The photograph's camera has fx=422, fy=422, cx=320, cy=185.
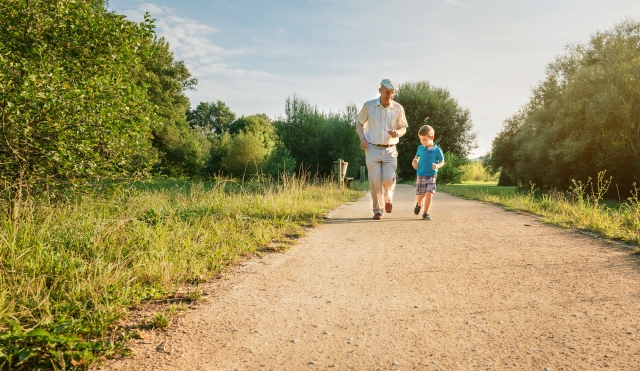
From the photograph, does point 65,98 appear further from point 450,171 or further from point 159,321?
point 450,171

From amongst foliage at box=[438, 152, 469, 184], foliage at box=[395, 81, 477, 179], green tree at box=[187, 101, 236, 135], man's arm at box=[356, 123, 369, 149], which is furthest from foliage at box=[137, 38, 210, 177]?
green tree at box=[187, 101, 236, 135]

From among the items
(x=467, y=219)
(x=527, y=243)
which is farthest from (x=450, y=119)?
(x=527, y=243)

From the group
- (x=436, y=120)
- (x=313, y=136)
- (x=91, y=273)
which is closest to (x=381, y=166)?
(x=91, y=273)

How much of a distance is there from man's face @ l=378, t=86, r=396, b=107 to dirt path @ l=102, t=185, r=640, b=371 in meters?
3.56

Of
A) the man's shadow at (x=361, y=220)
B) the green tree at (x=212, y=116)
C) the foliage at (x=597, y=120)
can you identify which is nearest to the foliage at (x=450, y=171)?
the foliage at (x=597, y=120)

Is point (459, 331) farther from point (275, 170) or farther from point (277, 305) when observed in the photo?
point (275, 170)

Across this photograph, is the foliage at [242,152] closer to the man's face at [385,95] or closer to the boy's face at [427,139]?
the boy's face at [427,139]

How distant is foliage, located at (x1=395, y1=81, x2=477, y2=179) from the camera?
3938 centimetres

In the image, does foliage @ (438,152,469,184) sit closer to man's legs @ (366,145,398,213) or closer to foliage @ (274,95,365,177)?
foliage @ (274,95,365,177)

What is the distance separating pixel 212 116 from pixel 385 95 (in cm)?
9469

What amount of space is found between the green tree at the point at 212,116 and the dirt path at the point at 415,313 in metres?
95.3

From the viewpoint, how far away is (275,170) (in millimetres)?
23734

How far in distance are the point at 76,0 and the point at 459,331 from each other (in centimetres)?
778

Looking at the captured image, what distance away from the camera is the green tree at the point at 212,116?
317 feet
